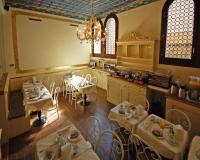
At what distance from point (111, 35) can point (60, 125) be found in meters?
3.91

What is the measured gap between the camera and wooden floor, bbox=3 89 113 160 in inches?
99.2

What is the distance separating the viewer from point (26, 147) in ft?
8.70

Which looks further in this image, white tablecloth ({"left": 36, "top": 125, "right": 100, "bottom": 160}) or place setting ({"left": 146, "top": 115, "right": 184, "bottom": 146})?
place setting ({"left": 146, "top": 115, "right": 184, "bottom": 146})

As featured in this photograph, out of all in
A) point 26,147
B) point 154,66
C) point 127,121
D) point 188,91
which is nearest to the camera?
point 127,121

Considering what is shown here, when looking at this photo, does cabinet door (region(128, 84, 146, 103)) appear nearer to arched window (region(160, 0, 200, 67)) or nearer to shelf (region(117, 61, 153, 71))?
shelf (region(117, 61, 153, 71))

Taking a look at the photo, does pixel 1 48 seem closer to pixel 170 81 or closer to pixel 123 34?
pixel 123 34

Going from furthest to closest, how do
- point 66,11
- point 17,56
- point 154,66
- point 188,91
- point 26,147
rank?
1. point 66,11
2. point 17,56
3. point 154,66
4. point 188,91
5. point 26,147

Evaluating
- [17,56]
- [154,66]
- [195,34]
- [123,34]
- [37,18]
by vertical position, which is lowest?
[154,66]

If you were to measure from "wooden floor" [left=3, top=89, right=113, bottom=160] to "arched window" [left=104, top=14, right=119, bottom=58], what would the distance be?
1848 millimetres

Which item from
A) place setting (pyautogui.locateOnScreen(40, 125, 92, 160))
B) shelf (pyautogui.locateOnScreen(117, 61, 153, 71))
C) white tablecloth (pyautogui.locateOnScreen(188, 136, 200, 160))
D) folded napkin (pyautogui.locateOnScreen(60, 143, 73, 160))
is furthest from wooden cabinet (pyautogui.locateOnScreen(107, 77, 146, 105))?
folded napkin (pyautogui.locateOnScreen(60, 143, 73, 160))

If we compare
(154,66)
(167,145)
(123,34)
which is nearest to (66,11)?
(123,34)

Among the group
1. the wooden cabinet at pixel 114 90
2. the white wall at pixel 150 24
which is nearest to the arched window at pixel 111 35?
the white wall at pixel 150 24

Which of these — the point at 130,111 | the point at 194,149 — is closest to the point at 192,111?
the point at 194,149

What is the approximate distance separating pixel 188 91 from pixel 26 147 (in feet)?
11.9
